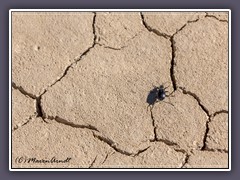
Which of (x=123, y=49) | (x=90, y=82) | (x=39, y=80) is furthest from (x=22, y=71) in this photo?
(x=123, y=49)

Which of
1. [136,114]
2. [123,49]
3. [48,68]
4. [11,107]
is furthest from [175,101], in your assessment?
[11,107]

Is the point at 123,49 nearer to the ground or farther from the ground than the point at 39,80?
farther from the ground

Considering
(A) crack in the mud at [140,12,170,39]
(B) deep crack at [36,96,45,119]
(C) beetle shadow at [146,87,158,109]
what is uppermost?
(A) crack in the mud at [140,12,170,39]

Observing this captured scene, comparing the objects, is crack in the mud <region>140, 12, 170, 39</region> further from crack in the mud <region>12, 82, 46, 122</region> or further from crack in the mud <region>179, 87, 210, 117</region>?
crack in the mud <region>12, 82, 46, 122</region>

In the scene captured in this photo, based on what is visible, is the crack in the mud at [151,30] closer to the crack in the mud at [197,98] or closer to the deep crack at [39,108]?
the crack in the mud at [197,98]

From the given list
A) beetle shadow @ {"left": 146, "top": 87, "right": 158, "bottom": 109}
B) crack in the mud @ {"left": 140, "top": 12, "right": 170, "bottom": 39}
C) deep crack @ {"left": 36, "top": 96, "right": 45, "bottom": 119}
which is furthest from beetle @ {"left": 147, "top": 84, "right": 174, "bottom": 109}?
deep crack @ {"left": 36, "top": 96, "right": 45, "bottom": 119}

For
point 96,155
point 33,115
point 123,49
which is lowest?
point 96,155

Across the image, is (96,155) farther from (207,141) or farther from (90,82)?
(207,141)
